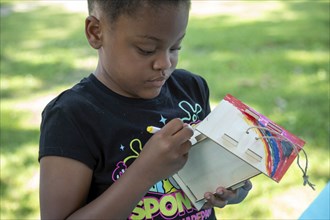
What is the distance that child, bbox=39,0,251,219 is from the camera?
3.85ft

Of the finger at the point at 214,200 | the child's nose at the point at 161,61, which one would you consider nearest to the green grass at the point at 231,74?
the finger at the point at 214,200

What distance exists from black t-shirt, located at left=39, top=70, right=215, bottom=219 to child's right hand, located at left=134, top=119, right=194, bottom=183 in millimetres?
112

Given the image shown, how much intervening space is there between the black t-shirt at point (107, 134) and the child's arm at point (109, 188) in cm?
3

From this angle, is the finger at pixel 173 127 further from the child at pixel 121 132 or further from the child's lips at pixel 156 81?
the child's lips at pixel 156 81

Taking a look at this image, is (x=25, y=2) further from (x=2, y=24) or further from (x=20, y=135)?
(x=20, y=135)

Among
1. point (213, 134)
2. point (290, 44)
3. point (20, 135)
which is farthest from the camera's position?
point (290, 44)

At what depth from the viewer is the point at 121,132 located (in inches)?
50.5

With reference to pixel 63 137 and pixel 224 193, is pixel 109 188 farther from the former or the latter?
pixel 224 193

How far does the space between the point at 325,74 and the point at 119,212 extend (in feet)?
10.6

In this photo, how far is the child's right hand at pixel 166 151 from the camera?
112 cm

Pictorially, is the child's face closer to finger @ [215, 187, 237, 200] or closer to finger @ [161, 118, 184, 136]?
finger @ [161, 118, 184, 136]

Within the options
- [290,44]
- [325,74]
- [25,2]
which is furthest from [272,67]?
[25,2]

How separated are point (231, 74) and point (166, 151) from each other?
3.08m

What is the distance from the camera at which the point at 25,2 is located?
7.64 m
